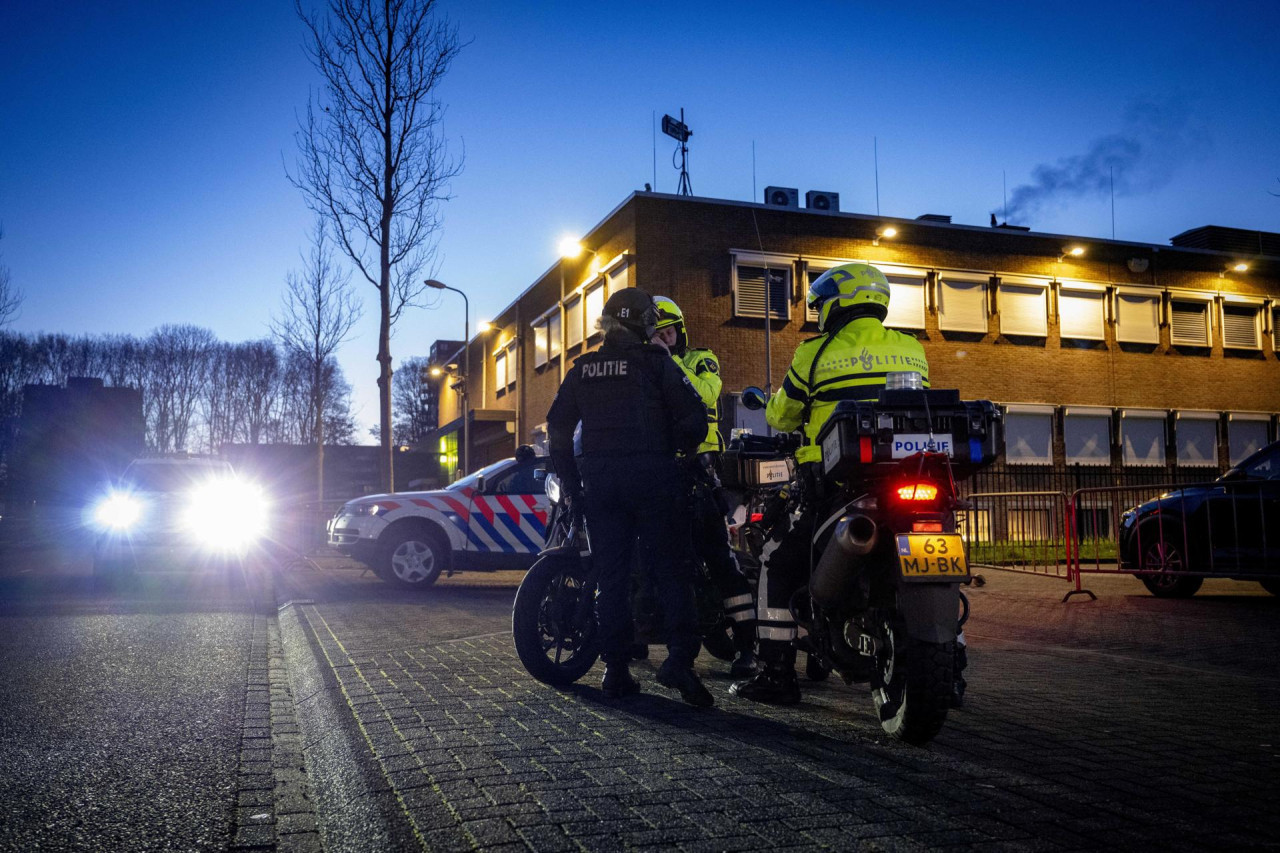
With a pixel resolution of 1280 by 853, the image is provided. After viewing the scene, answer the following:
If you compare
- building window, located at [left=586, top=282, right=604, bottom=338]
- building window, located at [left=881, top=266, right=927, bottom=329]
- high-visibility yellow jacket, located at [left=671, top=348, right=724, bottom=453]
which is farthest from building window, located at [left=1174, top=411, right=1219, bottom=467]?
high-visibility yellow jacket, located at [left=671, top=348, right=724, bottom=453]

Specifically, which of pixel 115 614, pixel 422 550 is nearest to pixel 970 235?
pixel 422 550

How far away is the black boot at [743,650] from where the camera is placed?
18.0 feet

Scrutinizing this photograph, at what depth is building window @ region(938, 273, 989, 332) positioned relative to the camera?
2892 cm

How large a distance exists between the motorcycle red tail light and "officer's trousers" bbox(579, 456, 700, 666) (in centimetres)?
131

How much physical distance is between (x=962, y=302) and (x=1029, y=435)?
13.6ft

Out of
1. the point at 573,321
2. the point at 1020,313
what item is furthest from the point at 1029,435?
the point at 573,321

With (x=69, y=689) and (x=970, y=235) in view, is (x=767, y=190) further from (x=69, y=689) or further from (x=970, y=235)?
(x=69, y=689)

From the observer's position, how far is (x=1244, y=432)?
32375mm

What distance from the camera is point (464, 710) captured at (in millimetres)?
4715

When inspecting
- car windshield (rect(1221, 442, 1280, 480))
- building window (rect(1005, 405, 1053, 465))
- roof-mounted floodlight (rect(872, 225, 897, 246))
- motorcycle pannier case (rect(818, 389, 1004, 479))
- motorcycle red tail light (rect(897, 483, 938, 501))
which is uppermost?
roof-mounted floodlight (rect(872, 225, 897, 246))

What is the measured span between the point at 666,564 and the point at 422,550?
28.1 feet

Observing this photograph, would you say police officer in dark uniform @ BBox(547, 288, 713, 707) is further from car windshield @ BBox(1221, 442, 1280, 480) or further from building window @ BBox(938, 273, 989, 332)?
building window @ BBox(938, 273, 989, 332)

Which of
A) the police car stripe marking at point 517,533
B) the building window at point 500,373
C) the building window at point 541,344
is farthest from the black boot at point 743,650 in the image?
the building window at point 500,373

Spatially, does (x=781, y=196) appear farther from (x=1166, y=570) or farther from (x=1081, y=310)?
(x=1166, y=570)
